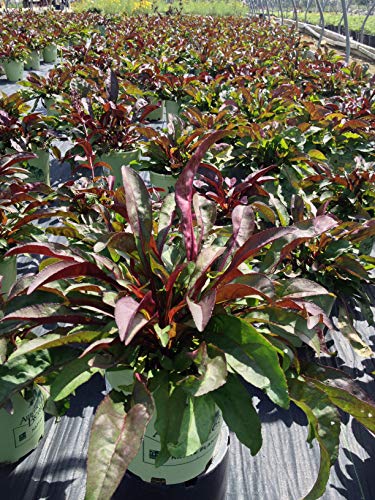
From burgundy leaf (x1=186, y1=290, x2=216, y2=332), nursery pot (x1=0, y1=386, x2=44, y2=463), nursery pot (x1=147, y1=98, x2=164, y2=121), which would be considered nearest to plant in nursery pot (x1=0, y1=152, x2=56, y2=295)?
nursery pot (x1=0, y1=386, x2=44, y2=463)

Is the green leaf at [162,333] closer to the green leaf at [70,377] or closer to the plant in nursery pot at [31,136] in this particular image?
the green leaf at [70,377]

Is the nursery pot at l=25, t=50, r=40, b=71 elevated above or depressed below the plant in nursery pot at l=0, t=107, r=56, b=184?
below

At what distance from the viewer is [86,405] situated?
1.83m

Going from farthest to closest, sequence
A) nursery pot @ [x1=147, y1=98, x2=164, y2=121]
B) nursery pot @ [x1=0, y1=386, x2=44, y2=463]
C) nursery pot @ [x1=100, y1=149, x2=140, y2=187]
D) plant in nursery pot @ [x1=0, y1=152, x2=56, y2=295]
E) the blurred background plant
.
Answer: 1. the blurred background plant
2. nursery pot @ [x1=147, y1=98, x2=164, y2=121]
3. nursery pot @ [x1=100, y1=149, x2=140, y2=187]
4. plant in nursery pot @ [x1=0, y1=152, x2=56, y2=295]
5. nursery pot @ [x1=0, y1=386, x2=44, y2=463]

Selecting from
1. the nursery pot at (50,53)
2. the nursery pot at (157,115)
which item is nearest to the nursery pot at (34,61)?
the nursery pot at (50,53)

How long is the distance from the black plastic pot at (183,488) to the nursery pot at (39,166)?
8.75 feet

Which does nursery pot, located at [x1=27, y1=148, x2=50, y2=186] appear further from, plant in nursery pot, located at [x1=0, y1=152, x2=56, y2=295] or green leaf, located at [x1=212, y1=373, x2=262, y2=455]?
green leaf, located at [x1=212, y1=373, x2=262, y2=455]

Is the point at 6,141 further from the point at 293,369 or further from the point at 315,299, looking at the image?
the point at 293,369

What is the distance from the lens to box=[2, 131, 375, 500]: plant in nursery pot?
3.22 feet

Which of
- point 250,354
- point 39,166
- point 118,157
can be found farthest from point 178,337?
point 39,166

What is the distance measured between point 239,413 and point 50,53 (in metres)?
11.3

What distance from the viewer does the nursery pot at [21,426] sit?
1394mm

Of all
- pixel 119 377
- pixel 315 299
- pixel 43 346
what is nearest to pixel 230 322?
pixel 119 377

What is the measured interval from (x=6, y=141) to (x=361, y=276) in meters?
2.59
